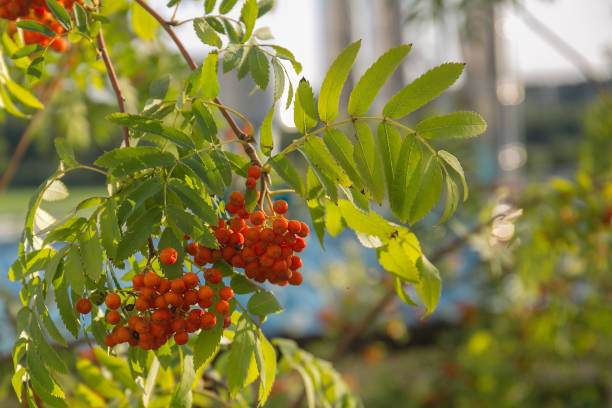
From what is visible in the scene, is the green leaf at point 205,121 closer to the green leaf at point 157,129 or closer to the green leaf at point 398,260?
the green leaf at point 157,129

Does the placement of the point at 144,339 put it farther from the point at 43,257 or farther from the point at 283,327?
the point at 283,327

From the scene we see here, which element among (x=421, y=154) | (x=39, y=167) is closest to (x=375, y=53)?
(x=421, y=154)

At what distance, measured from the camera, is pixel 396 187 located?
1.66ft

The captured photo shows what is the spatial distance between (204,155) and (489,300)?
2.42m

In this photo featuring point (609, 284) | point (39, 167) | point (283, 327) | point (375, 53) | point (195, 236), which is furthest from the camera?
point (39, 167)

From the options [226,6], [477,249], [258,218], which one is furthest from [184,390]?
[477,249]

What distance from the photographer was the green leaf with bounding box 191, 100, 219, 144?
48 cm

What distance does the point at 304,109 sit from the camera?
508 millimetres

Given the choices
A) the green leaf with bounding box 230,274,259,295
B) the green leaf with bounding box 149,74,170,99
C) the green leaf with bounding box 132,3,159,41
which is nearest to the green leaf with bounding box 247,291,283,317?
the green leaf with bounding box 230,274,259,295

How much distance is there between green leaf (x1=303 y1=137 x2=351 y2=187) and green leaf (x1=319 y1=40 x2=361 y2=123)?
0.04 meters

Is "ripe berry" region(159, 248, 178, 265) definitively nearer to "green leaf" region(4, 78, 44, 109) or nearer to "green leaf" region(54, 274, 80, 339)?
"green leaf" region(54, 274, 80, 339)

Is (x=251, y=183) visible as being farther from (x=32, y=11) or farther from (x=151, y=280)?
(x=32, y=11)

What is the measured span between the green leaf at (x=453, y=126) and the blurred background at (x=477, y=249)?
0.10 m

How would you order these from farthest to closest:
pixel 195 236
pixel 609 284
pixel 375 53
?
pixel 375 53, pixel 609 284, pixel 195 236
